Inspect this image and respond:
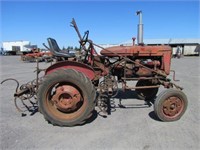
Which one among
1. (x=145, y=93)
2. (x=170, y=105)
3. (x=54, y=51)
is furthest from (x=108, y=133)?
(x=145, y=93)

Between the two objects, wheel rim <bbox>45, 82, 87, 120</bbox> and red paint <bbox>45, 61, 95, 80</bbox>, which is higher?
red paint <bbox>45, 61, 95, 80</bbox>

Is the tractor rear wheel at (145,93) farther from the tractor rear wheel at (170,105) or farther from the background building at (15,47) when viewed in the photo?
the background building at (15,47)

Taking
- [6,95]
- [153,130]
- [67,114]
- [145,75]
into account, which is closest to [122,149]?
Answer: [153,130]

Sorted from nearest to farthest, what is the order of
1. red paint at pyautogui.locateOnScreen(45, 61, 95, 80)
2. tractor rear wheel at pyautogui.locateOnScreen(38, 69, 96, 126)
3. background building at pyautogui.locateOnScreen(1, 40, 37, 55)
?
tractor rear wheel at pyautogui.locateOnScreen(38, 69, 96, 126) < red paint at pyautogui.locateOnScreen(45, 61, 95, 80) < background building at pyautogui.locateOnScreen(1, 40, 37, 55)

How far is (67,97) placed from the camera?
4.22m

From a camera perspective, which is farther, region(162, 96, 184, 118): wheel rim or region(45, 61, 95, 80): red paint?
region(45, 61, 95, 80): red paint

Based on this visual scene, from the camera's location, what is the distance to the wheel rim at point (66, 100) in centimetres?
418

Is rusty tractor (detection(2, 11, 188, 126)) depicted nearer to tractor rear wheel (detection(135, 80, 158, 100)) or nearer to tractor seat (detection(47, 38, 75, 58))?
tractor seat (detection(47, 38, 75, 58))

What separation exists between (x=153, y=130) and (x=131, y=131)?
42cm

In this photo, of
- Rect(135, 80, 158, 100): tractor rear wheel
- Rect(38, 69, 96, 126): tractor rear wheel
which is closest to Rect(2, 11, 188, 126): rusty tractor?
Rect(38, 69, 96, 126): tractor rear wheel

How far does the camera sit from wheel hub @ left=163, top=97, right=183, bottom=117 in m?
4.35

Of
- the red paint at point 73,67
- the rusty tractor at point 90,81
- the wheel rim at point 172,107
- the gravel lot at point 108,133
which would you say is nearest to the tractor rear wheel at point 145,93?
the rusty tractor at point 90,81

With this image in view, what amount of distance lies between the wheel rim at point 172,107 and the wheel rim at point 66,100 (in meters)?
1.67

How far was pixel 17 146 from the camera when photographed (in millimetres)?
3381
